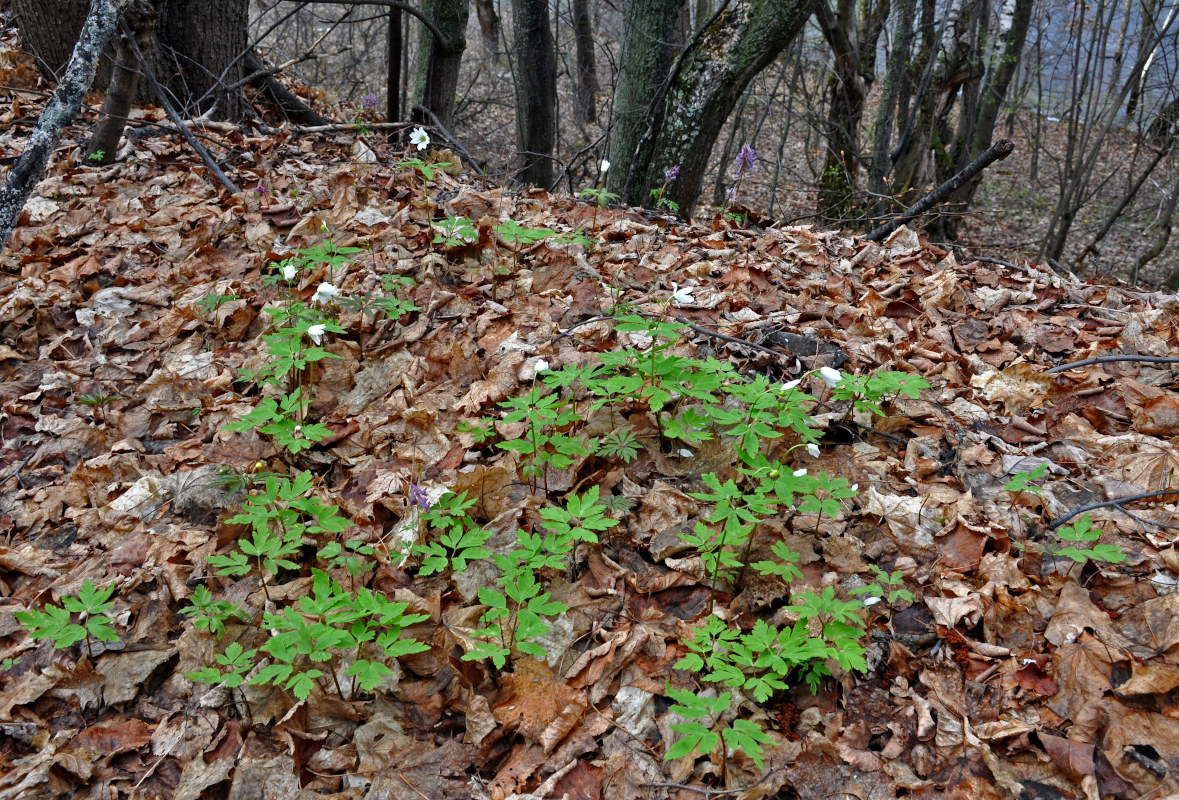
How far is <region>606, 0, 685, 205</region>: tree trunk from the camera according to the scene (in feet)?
19.0

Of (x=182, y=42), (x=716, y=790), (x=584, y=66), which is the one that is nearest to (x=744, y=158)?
(x=716, y=790)

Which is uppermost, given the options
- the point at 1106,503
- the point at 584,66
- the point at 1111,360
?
the point at 584,66

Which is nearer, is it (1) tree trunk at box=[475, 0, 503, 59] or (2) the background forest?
(2) the background forest

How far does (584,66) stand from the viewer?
14727mm

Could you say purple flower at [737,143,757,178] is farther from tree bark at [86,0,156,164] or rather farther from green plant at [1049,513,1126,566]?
tree bark at [86,0,156,164]

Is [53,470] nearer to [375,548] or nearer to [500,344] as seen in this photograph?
[375,548]

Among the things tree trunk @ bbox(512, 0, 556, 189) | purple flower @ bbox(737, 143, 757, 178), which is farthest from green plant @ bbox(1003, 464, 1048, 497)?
tree trunk @ bbox(512, 0, 556, 189)

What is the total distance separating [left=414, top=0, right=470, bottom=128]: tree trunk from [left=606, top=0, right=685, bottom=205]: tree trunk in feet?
6.61

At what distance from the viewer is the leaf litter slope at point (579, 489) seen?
189cm

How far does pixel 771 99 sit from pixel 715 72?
348 cm

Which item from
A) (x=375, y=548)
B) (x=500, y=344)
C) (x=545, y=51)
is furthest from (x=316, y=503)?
(x=545, y=51)

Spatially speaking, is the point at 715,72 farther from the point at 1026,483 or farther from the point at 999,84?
the point at 999,84

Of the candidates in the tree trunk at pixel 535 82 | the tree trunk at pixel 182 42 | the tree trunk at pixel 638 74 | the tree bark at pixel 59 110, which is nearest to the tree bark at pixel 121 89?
the tree trunk at pixel 182 42

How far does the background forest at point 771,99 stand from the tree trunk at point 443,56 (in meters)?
0.02
